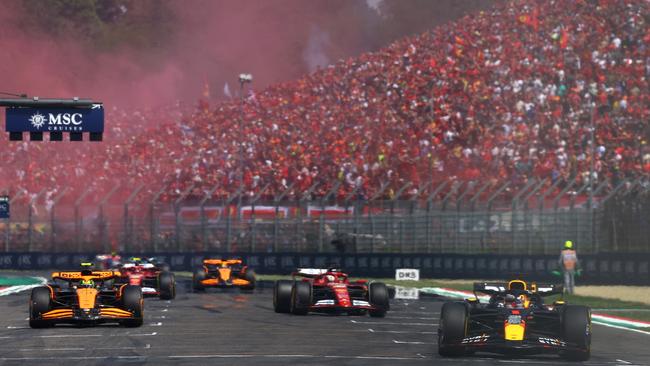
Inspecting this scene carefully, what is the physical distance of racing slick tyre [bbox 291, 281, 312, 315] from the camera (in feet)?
92.8

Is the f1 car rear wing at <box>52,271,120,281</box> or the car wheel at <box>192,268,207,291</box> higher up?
the f1 car rear wing at <box>52,271,120,281</box>

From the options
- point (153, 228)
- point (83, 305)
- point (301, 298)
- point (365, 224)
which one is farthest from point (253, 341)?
point (153, 228)

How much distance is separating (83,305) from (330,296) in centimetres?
625

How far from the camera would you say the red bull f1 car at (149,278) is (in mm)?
33719

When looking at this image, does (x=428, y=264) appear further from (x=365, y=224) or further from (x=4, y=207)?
(x=4, y=207)

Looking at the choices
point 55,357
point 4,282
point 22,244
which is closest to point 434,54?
point 22,244

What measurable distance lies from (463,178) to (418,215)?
9.63 meters

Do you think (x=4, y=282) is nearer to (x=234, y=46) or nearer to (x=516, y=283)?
(x=516, y=283)

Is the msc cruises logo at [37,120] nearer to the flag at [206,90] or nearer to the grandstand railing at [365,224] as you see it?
the grandstand railing at [365,224]

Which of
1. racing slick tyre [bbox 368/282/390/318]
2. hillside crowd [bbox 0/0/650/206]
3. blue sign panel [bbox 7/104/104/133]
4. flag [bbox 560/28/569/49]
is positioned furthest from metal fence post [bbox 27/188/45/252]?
racing slick tyre [bbox 368/282/390/318]

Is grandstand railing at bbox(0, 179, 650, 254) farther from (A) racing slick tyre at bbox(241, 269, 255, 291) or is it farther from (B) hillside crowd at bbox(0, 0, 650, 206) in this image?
(A) racing slick tyre at bbox(241, 269, 255, 291)

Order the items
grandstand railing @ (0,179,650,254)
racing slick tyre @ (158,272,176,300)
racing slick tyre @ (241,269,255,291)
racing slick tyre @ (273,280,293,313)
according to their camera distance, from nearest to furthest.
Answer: racing slick tyre @ (273,280,293,313) → racing slick tyre @ (158,272,176,300) → racing slick tyre @ (241,269,255,291) → grandstand railing @ (0,179,650,254)

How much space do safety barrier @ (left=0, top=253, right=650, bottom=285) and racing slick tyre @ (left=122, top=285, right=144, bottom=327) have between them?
20.1 metres

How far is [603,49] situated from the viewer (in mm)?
65062
